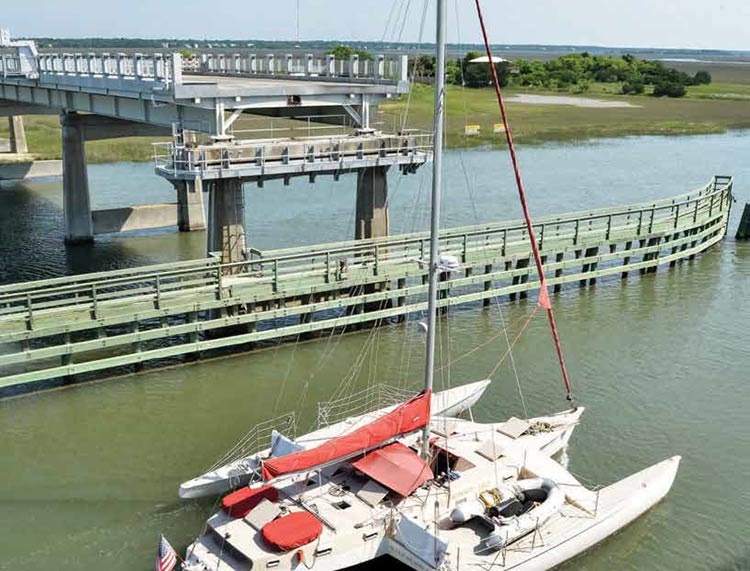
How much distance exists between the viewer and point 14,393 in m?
23.0

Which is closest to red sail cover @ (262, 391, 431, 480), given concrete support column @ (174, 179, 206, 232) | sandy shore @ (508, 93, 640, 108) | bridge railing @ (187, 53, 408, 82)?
bridge railing @ (187, 53, 408, 82)

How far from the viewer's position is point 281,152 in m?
27.8

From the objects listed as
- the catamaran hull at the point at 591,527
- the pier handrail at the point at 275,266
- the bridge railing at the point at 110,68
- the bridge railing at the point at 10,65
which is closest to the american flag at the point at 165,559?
the catamaran hull at the point at 591,527

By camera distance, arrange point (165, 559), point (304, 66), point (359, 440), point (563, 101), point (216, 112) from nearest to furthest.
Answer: point (165, 559) < point (359, 440) < point (216, 112) < point (304, 66) < point (563, 101)

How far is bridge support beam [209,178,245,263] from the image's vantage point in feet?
90.3

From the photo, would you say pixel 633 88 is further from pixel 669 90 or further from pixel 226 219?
pixel 226 219

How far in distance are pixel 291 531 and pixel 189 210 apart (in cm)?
3140

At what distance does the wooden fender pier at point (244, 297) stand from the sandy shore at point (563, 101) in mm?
Answer: 92553

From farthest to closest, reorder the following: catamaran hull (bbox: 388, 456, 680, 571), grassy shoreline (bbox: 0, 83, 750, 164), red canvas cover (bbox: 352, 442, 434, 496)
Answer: grassy shoreline (bbox: 0, 83, 750, 164) < red canvas cover (bbox: 352, 442, 434, 496) < catamaran hull (bbox: 388, 456, 680, 571)

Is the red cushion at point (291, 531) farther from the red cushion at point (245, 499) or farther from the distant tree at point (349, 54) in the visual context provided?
the distant tree at point (349, 54)

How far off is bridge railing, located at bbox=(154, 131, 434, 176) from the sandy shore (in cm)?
9742

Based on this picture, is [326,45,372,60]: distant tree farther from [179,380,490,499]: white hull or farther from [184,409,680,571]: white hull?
[184,409,680,571]: white hull

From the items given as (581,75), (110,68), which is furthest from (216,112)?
(581,75)

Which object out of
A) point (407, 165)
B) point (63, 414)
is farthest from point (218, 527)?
point (407, 165)
